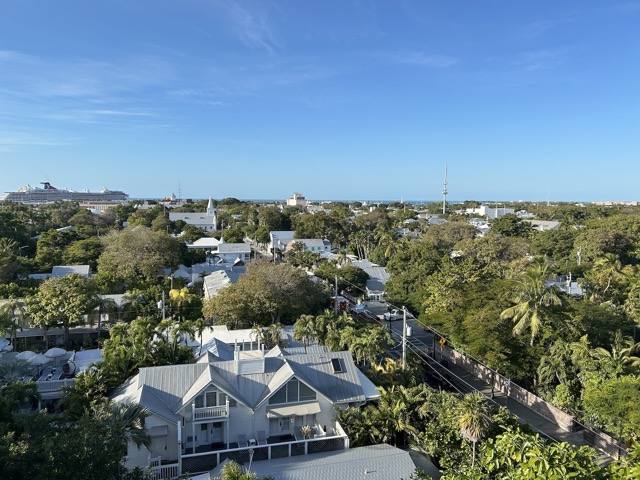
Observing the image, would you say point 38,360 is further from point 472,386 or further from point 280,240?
point 280,240

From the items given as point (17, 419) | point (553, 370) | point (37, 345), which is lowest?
point (37, 345)

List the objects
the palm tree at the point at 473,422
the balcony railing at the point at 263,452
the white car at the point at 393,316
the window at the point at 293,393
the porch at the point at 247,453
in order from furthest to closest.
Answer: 1. the white car at the point at 393,316
2. the window at the point at 293,393
3. the balcony railing at the point at 263,452
4. the porch at the point at 247,453
5. the palm tree at the point at 473,422

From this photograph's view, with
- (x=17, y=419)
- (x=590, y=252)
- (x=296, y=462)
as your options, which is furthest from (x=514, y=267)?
(x=17, y=419)

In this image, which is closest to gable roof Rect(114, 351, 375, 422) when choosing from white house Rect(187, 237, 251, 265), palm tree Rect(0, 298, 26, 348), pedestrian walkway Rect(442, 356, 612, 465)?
pedestrian walkway Rect(442, 356, 612, 465)

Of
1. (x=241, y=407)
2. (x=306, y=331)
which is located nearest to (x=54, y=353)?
(x=241, y=407)

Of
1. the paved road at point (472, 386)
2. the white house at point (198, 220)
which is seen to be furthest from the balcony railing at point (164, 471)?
the white house at point (198, 220)

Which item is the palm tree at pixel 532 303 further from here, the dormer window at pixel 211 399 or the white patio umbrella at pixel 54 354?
the white patio umbrella at pixel 54 354

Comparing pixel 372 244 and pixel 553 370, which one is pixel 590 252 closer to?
pixel 372 244
